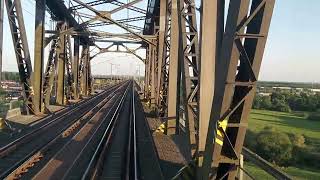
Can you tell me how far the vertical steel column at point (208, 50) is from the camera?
828 centimetres

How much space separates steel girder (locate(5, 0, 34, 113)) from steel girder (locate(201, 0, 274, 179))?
18.3m

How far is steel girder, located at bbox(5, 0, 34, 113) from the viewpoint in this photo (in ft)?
75.3

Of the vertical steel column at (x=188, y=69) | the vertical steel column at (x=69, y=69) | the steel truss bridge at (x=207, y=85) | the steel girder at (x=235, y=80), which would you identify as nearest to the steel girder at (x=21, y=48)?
the steel truss bridge at (x=207, y=85)

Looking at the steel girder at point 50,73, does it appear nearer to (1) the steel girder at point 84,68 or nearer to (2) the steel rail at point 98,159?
(2) the steel rail at point 98,159

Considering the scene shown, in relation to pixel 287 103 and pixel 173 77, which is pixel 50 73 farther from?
pixel 287 103

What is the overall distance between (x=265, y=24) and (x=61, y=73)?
1218 inches

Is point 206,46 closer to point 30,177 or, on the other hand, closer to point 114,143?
point 30,177

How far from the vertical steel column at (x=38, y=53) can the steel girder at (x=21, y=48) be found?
2.16ft

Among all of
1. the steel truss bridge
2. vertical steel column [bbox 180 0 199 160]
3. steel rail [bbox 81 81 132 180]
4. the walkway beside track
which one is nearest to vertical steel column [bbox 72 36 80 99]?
the steel truss bridge

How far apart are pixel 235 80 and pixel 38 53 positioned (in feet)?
71.8

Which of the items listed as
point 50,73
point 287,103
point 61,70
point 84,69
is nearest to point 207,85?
point 50,73

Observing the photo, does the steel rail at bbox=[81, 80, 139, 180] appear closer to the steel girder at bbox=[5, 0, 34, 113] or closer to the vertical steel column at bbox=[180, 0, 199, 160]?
the vertical steel column at bbox=[180, 0, 199, 160]

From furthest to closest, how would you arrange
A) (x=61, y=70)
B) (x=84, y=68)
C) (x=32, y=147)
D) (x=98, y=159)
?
(x=84, y=68), (x=61, y=70), (x=32, y=147), (x=98, y=159)

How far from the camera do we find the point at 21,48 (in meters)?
24.0
